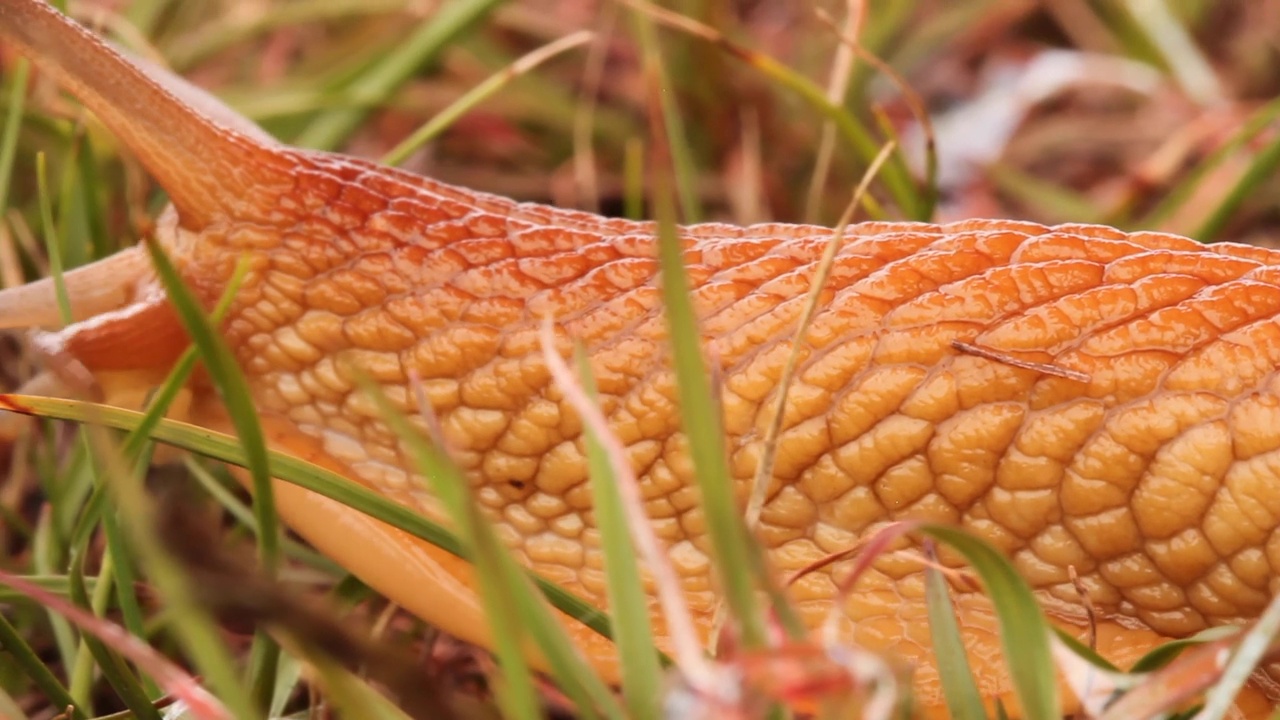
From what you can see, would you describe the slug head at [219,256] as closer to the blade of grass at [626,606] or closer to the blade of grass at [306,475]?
the blade of grass at [306,475]

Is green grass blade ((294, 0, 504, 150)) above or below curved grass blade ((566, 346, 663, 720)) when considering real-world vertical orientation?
above

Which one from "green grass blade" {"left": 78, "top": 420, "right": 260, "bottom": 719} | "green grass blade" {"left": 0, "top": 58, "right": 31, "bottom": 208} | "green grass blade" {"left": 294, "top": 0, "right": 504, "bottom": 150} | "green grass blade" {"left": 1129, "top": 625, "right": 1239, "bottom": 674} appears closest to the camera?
"green grass blade" {"left": 78, "top": 420, "right": 260, "bottom": 719}

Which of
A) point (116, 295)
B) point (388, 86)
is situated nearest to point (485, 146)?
point (388, 86)

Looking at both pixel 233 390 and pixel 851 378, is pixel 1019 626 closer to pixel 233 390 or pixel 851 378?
pixel 851 378

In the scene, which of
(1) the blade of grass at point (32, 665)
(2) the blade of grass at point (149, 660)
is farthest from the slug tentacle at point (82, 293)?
(2) the blade of grass at point (149, 660)

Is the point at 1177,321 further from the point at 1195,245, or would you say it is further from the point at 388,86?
the point at 388,86

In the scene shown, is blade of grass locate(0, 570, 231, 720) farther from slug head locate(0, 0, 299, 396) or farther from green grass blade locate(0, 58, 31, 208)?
green grass blade locate(0, 58, 31, 208)

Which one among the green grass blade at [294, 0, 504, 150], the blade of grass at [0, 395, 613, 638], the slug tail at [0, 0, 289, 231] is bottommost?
the blade of grass at [0, 395, 613, 638]

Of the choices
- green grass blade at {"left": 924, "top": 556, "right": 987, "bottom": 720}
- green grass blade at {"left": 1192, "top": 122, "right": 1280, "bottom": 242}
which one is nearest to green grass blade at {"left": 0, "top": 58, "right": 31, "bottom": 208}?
green grass blade at {"left": 924, "top": 556, "right": 987, "bottom": 720}
